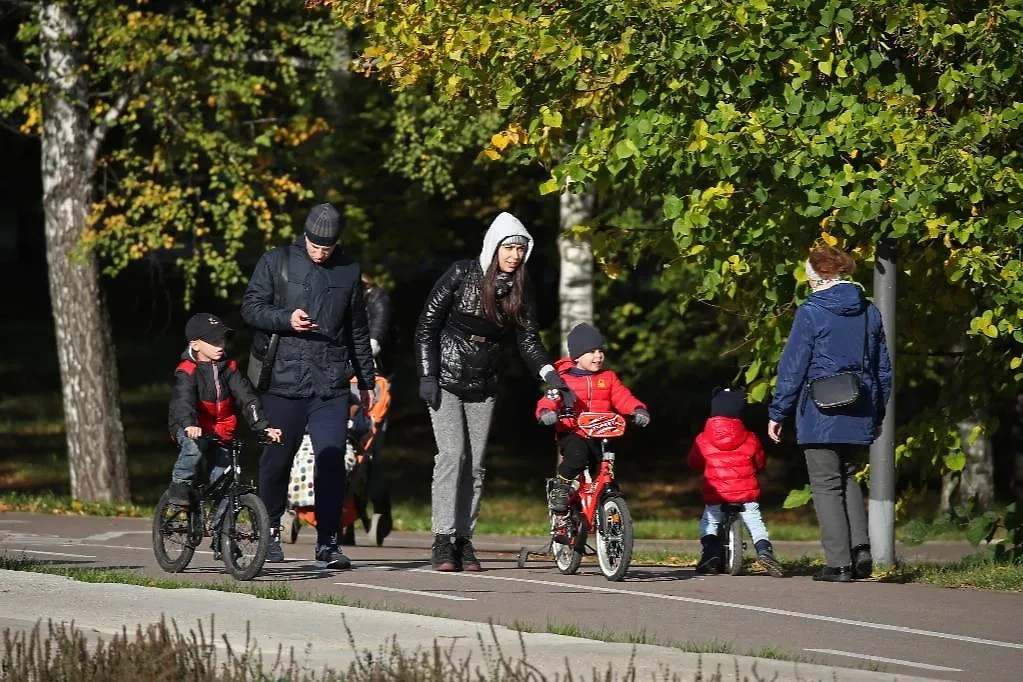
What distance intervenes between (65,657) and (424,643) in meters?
1.59

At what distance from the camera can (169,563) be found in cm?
1127

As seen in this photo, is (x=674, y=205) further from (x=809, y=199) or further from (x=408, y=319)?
(x=408, y=319)

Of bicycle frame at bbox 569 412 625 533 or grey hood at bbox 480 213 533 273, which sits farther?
bicycle frame at bbox 569 412 625 533

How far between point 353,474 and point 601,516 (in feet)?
11.4

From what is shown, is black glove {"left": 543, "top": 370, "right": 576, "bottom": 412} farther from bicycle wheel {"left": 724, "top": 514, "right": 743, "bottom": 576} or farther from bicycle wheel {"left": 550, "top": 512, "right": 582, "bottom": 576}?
bicycle wheel {"left": 724, "top": 514, "right": 743, "bottom": 576}

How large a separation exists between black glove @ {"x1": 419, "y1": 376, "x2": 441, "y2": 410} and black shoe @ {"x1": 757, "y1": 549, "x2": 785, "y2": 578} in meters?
2.21

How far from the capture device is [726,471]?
12461mm

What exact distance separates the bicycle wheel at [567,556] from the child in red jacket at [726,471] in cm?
90

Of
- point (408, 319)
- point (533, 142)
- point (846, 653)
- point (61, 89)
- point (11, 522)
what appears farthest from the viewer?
point (408, 319)

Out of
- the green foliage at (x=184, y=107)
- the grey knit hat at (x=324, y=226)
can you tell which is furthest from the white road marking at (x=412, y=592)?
the green foliage at (x=184, y=107)

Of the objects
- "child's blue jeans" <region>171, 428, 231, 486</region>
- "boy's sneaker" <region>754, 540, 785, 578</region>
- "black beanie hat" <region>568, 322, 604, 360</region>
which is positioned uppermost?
"black beanie hat" <region>568, 322, 604, 360</region>

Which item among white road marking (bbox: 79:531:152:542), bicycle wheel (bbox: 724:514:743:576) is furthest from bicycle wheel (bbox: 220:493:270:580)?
white road marking (bbox: 79:531:152:542)

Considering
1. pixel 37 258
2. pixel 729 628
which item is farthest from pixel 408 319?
pixel 729 628

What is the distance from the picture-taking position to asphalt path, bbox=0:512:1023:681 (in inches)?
343
